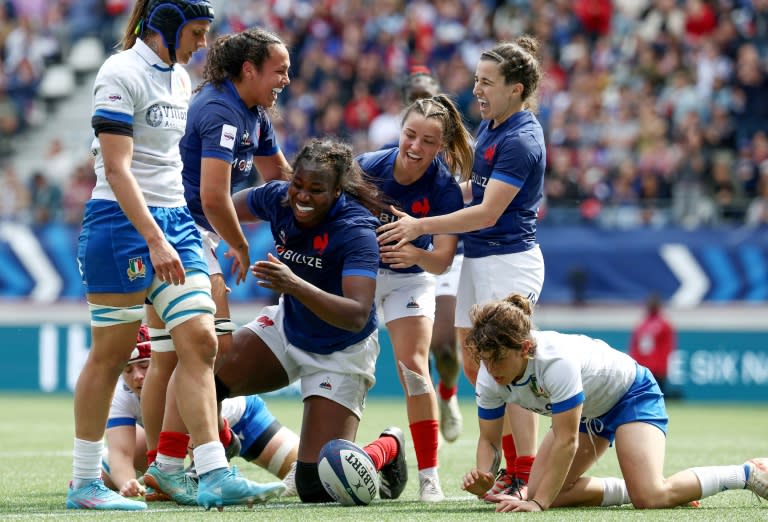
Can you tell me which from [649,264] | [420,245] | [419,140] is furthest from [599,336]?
[419,140]

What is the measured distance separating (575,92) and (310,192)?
11731 mm

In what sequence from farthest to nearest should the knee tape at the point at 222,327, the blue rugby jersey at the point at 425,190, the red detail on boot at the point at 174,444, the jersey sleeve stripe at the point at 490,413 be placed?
the blue rugby jersey at the point at 425,190 → the knee tape at the point at 222,327 → the jersey sleeve stripe at the point at 490,413 → the red detail on boot at the point at 174,444

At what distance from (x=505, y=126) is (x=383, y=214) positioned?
31.0 inches

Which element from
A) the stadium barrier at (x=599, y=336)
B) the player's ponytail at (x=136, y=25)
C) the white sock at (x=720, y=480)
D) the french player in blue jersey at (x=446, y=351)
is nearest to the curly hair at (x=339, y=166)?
the player's ponytail at (x=136, y=25)

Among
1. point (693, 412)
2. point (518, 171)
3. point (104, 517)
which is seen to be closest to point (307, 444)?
point (104, 517)

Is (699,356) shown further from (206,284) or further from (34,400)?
(206,284)

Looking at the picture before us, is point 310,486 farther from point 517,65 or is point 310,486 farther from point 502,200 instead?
point 517,65

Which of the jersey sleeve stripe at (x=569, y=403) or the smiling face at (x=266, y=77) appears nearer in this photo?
the jersey sleeve stripe at (x=569, y=403)

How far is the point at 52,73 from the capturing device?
68.2ft

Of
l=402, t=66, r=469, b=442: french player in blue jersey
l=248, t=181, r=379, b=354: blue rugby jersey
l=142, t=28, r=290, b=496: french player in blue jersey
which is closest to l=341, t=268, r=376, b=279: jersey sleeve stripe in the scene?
l=248, t=181, r=379, b=354: blue rugby jersey

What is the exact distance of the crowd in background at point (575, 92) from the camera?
49.0ft

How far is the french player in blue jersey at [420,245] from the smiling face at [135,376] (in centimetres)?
136

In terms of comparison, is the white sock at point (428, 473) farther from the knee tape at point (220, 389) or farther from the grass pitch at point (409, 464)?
the knee tape at point (220, 389)

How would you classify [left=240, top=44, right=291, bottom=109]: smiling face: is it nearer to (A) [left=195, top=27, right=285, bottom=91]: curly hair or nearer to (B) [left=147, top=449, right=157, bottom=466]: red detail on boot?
(A) [left=195, top=27, right=285, bottom=91]: curly hair
